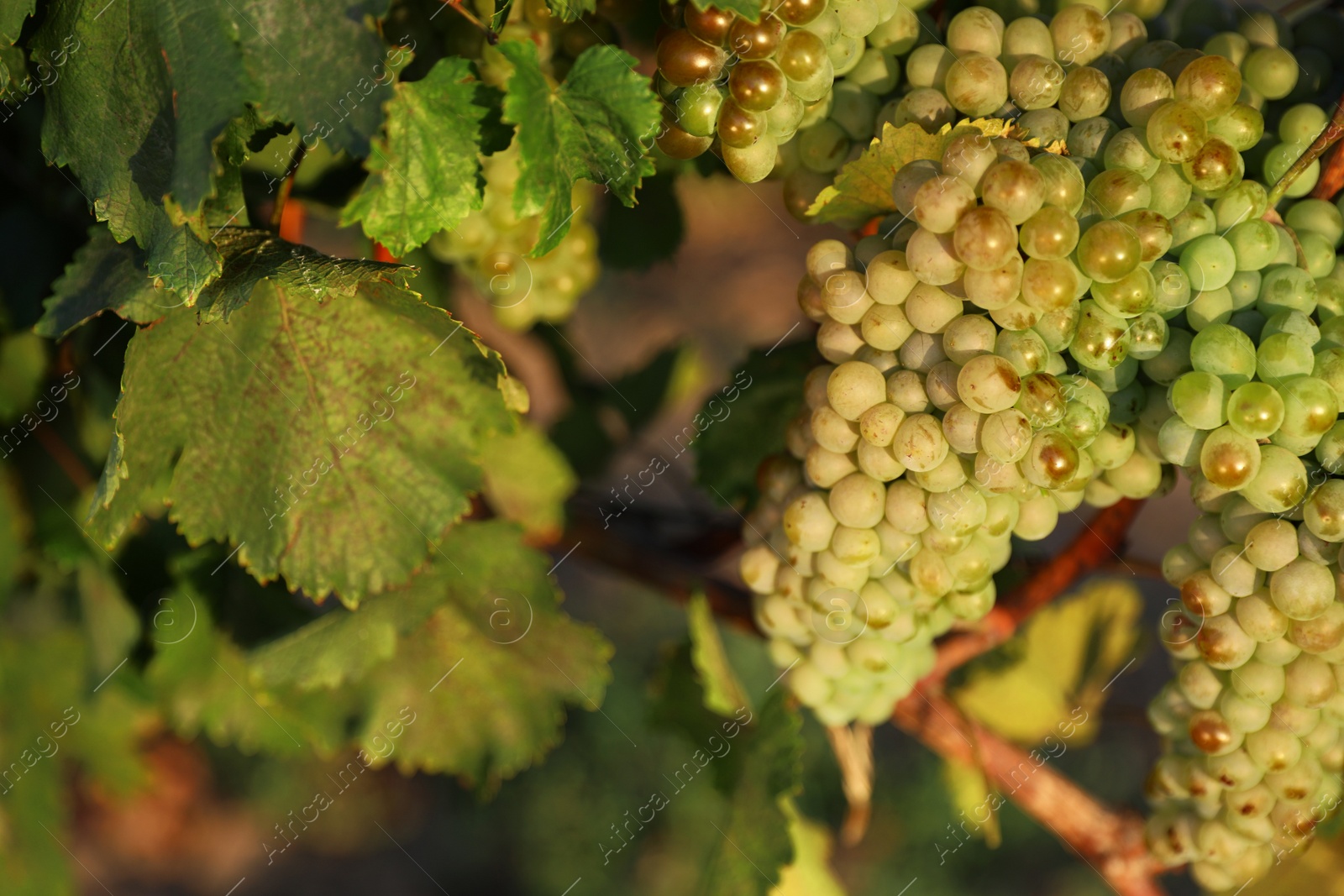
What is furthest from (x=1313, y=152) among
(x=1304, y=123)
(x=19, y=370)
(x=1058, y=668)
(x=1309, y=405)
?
(x=19, y=370)

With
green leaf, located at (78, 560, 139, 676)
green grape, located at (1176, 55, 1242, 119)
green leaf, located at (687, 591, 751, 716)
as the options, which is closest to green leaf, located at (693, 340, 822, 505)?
green leaf, located at (687, 591, 751, 716)

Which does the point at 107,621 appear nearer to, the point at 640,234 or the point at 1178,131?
the point at 640,234

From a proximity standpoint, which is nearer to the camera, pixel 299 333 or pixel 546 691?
pixel 299 333

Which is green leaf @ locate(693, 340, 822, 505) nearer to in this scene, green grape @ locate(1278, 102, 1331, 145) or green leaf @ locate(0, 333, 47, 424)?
green grape @ locate(1278, 102, 1331, 145)

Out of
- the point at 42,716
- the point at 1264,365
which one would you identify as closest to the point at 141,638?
the point at 42,716

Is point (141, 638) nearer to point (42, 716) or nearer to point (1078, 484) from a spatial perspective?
point (42, 716)

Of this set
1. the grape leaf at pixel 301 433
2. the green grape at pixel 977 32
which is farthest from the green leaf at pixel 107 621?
the green grape at pixel 977 32

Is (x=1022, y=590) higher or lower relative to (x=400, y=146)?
→ lower
